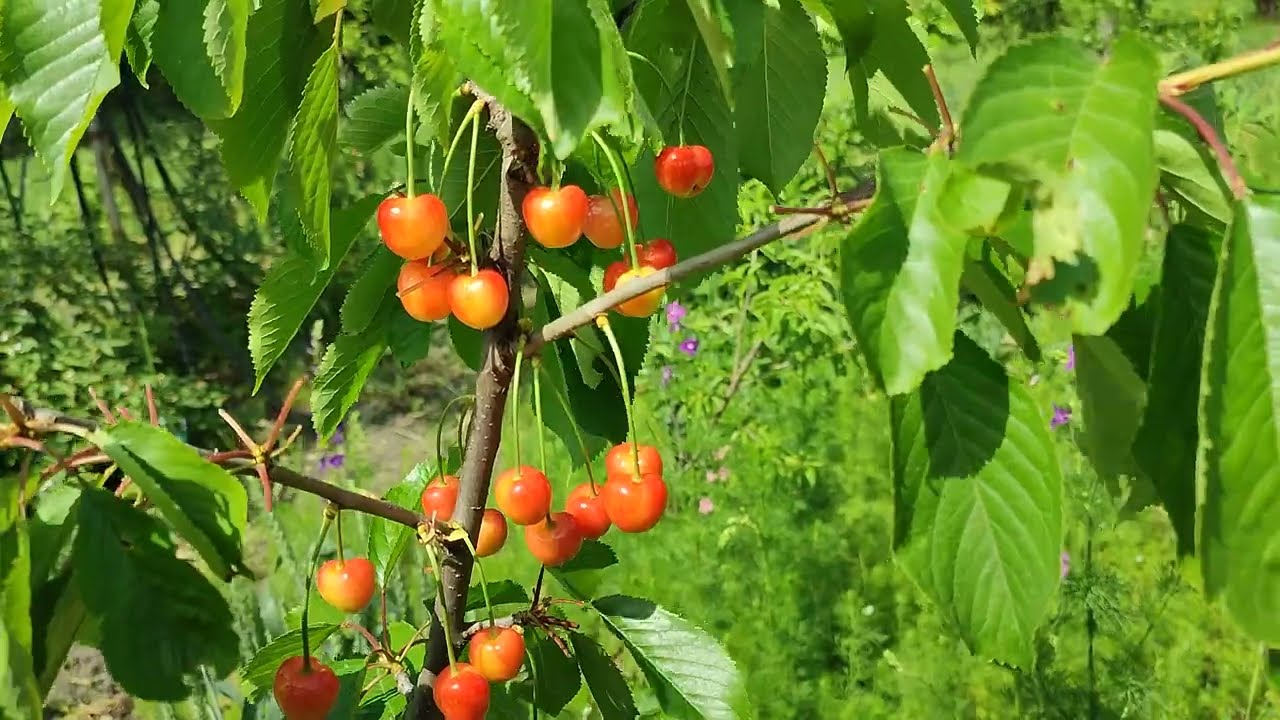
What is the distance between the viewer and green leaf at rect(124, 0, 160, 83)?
1.96ft

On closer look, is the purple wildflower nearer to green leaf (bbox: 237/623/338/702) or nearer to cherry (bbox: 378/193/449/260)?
green leaf (bbox: 237/623/338/702)

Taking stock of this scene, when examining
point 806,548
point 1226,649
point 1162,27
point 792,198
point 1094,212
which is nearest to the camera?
point 1094,212

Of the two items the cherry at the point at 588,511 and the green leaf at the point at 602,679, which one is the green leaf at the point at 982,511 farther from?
→ the green leaf at the point at 602,679

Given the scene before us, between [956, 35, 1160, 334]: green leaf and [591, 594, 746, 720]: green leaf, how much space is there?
0.52m

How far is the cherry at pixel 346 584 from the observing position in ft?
2.51

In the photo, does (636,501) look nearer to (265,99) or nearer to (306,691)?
(306,691)

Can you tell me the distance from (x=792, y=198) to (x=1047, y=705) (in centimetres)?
175

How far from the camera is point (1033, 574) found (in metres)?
0.47

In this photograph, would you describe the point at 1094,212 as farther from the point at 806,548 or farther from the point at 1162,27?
the point at 1162,27

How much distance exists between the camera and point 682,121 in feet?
2.46

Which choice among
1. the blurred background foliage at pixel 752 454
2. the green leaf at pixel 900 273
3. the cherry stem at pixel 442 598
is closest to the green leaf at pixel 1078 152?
the green leaf at pixel 900 273

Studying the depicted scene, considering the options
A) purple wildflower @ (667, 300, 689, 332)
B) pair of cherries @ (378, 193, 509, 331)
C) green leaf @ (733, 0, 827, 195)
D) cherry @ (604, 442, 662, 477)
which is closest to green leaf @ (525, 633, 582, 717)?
cherry @ (604, 442, 662, 477)

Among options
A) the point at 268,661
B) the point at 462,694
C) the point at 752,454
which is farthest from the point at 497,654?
A: the point at 752,454

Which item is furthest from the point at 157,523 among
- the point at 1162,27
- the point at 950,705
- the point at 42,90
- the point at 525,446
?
the point at 1162,27
